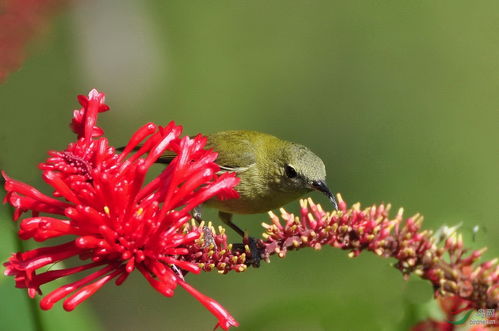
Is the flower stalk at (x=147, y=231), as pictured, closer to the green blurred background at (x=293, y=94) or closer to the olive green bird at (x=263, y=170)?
the olive green bird at (x=263, y=170)

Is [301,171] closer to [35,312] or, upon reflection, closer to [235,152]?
[235,152]

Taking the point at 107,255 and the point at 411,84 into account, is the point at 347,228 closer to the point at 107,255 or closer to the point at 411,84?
the point at 107,255

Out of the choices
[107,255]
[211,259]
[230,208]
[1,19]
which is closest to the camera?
[107,255]

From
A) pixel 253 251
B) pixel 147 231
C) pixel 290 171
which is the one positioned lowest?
pixel 290 171

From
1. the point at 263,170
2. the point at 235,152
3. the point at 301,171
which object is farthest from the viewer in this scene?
the point at 235,152

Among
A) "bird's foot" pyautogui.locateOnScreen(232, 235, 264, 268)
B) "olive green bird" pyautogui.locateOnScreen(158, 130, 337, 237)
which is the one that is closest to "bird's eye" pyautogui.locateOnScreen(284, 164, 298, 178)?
"olive green bird" pyautogui.locateOnScreen(158, 130, 337, 237)

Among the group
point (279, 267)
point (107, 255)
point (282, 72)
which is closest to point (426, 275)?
point (107, 255)

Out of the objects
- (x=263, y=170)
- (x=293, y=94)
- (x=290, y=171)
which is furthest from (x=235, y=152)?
(x=293, y=94)

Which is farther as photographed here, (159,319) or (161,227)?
(159,319)
